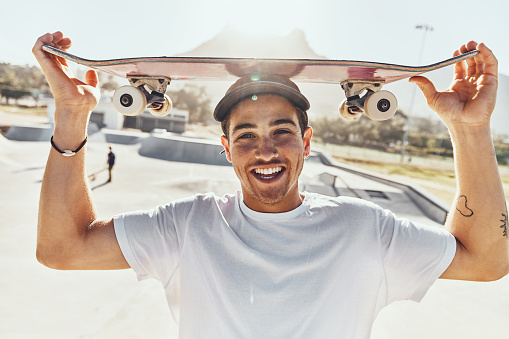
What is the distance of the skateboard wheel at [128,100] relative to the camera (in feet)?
5.90

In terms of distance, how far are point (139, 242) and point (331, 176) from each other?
14.9m

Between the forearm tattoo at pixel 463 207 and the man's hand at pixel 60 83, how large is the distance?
208 centimetres

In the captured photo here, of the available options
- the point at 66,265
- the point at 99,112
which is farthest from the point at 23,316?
the point at 99,112

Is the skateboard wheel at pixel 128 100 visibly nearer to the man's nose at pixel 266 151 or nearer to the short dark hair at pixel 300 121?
the short dark hair at pixel 300 121

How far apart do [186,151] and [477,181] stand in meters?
23.0

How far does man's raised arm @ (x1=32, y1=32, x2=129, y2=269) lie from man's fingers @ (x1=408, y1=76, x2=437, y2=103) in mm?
1836

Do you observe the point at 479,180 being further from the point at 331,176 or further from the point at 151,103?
A: the point at 331,176

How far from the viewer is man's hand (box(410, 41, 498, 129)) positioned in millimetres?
1703

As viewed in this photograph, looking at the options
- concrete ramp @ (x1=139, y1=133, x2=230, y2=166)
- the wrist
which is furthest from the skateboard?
concrete ramp @ (x1=139, y1=133, x2=230, y2=166)

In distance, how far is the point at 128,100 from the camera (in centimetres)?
183

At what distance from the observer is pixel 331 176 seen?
1600 centimetres

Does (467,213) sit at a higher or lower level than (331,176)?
higher

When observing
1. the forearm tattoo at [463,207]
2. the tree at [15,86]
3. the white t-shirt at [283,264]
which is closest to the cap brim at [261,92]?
the white t-shirt at [283,264]

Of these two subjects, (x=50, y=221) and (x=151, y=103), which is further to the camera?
(x=151, y=103)
